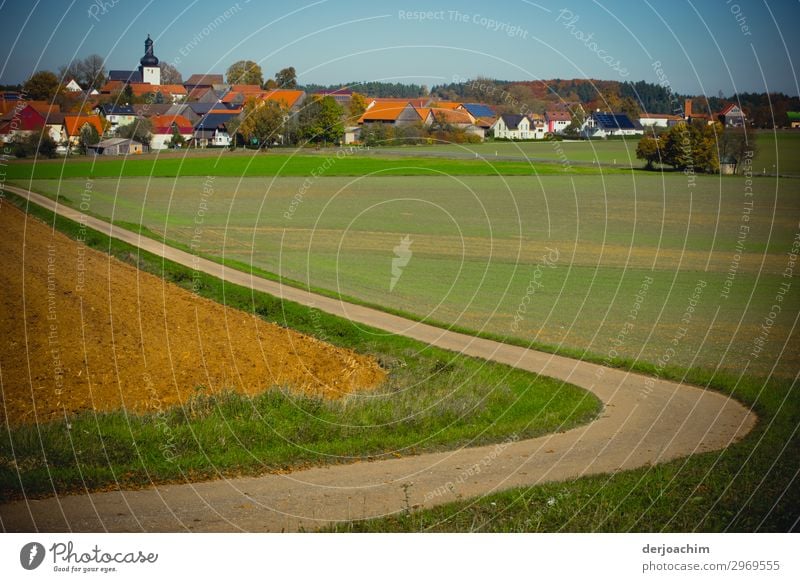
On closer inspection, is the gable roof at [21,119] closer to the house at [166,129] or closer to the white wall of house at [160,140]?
the house at [166,129]

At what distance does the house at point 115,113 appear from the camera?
3789 centimetres

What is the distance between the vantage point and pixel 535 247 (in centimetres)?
4769

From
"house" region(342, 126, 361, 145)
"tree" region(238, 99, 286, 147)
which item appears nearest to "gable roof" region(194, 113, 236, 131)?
"tree" region(238, 99, 286, 147)

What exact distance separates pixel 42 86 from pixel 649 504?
49.3ft

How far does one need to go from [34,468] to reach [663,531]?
8814 mm

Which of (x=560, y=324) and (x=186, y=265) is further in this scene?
(x=186, y=265)

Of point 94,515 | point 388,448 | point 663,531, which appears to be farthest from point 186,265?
point 663,531

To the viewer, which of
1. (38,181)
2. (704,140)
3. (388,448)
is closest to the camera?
(388,448)

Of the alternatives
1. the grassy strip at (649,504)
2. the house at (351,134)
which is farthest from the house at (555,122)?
the grassy strip at (649,504)

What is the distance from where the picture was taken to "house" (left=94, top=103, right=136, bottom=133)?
124 feet

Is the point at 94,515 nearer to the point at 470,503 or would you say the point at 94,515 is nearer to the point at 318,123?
the point at 470,503

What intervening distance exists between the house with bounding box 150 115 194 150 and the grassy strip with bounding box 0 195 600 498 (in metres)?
57.2

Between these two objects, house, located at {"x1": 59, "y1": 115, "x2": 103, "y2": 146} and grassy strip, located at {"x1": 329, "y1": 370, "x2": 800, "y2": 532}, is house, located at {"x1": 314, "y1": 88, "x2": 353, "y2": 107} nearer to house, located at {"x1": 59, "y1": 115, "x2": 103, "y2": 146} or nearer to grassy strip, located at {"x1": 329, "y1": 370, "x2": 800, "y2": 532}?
house, located at {"x1": 59, "y1": 115, "x2": 103, "y2": 146}

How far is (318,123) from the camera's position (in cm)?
5688
